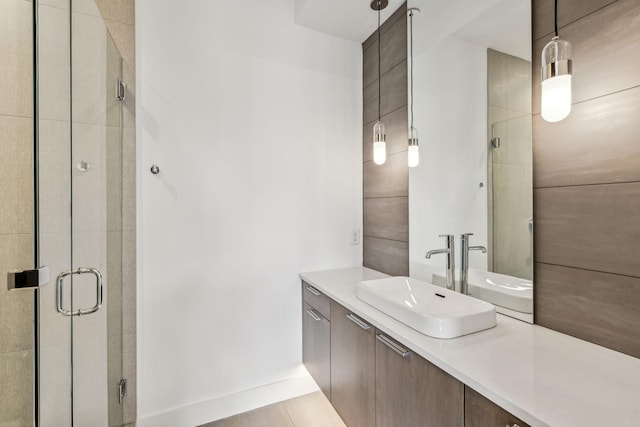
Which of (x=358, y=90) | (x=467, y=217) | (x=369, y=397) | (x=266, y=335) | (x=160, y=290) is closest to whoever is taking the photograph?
(x=369, y=397)

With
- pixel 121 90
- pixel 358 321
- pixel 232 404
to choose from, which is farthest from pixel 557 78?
pixel 232 404

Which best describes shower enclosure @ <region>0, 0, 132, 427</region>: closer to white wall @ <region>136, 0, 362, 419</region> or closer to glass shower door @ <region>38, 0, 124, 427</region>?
glass shower door @ <region>38, 0, 124, 427</region>

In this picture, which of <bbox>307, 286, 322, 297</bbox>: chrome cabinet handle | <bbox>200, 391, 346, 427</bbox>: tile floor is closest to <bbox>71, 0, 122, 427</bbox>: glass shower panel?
<bbox>200, 391, 346, 427</bbox>: tile floor

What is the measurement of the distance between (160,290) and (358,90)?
6.68 feet

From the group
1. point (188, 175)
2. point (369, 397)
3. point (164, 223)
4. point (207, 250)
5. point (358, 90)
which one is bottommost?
point (369, 397)

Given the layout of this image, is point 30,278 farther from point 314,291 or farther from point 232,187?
point 314,291

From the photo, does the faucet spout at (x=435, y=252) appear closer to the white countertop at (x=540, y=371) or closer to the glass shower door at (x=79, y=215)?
the white countertop at (x=540, y=371)

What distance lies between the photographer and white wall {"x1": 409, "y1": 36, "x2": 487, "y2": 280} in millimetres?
1438

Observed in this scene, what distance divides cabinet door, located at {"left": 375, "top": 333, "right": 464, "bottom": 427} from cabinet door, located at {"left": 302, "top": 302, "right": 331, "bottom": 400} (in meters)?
0.50

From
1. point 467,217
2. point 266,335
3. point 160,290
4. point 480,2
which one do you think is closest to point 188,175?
point 160,290

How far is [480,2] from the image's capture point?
139 centimetres

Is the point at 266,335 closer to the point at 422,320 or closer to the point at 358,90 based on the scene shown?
the point at 422,320

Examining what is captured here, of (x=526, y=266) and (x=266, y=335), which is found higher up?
(x=526, y=266)

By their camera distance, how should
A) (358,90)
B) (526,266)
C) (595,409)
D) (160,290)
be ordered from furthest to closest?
(358,90) → (160,290) → (526,266) → (595,409)
